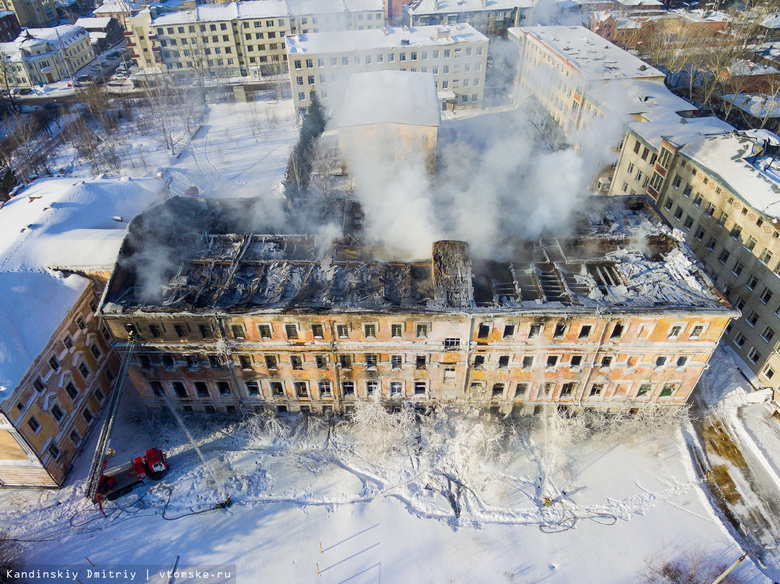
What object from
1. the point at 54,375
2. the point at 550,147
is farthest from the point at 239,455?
the point at 550,147

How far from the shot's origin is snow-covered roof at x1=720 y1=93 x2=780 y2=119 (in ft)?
170

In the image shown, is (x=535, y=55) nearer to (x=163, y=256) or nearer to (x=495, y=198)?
(x=495, y=198)

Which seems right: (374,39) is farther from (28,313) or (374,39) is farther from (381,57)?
(28,313)

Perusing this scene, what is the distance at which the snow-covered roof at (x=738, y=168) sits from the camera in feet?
95.9

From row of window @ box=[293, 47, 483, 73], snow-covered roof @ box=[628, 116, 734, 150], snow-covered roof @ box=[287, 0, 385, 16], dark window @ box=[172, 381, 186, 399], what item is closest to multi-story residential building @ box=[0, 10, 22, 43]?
snow-covered roof @ box=[287, 0, 385, 16]

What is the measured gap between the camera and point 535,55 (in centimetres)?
6266

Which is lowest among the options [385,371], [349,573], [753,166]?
[349,573]

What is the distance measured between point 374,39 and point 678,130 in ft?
137

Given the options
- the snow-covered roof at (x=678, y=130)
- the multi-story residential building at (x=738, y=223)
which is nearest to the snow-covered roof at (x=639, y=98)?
the snow-covered roof at (x=678, y=130)

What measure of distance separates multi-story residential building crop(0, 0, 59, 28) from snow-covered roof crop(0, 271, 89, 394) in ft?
333

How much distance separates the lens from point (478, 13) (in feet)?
252

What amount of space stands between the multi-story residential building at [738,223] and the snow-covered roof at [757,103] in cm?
2163

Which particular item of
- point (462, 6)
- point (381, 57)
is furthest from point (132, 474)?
point (462, 6)

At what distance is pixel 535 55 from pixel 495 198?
41952mm
